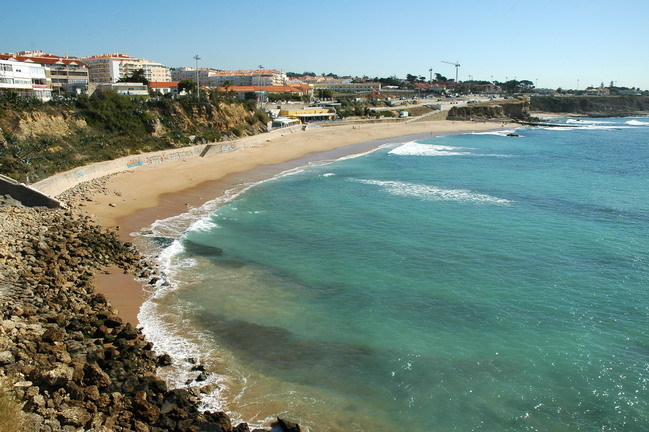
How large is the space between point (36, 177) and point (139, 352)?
722 inches

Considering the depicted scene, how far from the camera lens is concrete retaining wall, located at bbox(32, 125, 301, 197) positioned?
2770 centimetres

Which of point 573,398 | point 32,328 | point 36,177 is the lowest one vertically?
point 573,398

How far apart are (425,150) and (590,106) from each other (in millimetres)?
117793

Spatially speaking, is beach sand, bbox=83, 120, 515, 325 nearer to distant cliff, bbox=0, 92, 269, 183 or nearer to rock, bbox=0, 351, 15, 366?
distant cliff, bbox=0, 92, 269, 183

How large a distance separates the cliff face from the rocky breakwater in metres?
96.2

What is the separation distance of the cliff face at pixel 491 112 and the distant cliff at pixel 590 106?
107 feet

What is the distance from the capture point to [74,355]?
1252cm

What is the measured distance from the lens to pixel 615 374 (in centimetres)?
1315

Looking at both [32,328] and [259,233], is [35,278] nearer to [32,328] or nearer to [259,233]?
[32,328]

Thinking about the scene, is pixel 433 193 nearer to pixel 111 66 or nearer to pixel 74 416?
pixel 74 416

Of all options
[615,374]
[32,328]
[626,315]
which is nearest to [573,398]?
[615,374]

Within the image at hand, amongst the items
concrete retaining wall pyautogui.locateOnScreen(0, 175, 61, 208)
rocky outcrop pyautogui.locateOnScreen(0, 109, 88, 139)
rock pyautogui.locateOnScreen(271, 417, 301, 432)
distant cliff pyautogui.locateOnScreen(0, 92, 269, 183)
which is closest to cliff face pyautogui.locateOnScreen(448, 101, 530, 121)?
distant cliff pyautogui.locateOnScreen(0, 92, 269, 183)

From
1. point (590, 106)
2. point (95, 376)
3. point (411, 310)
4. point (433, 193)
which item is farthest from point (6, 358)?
point (590, 106)

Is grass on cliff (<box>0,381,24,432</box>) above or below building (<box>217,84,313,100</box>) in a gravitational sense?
below
